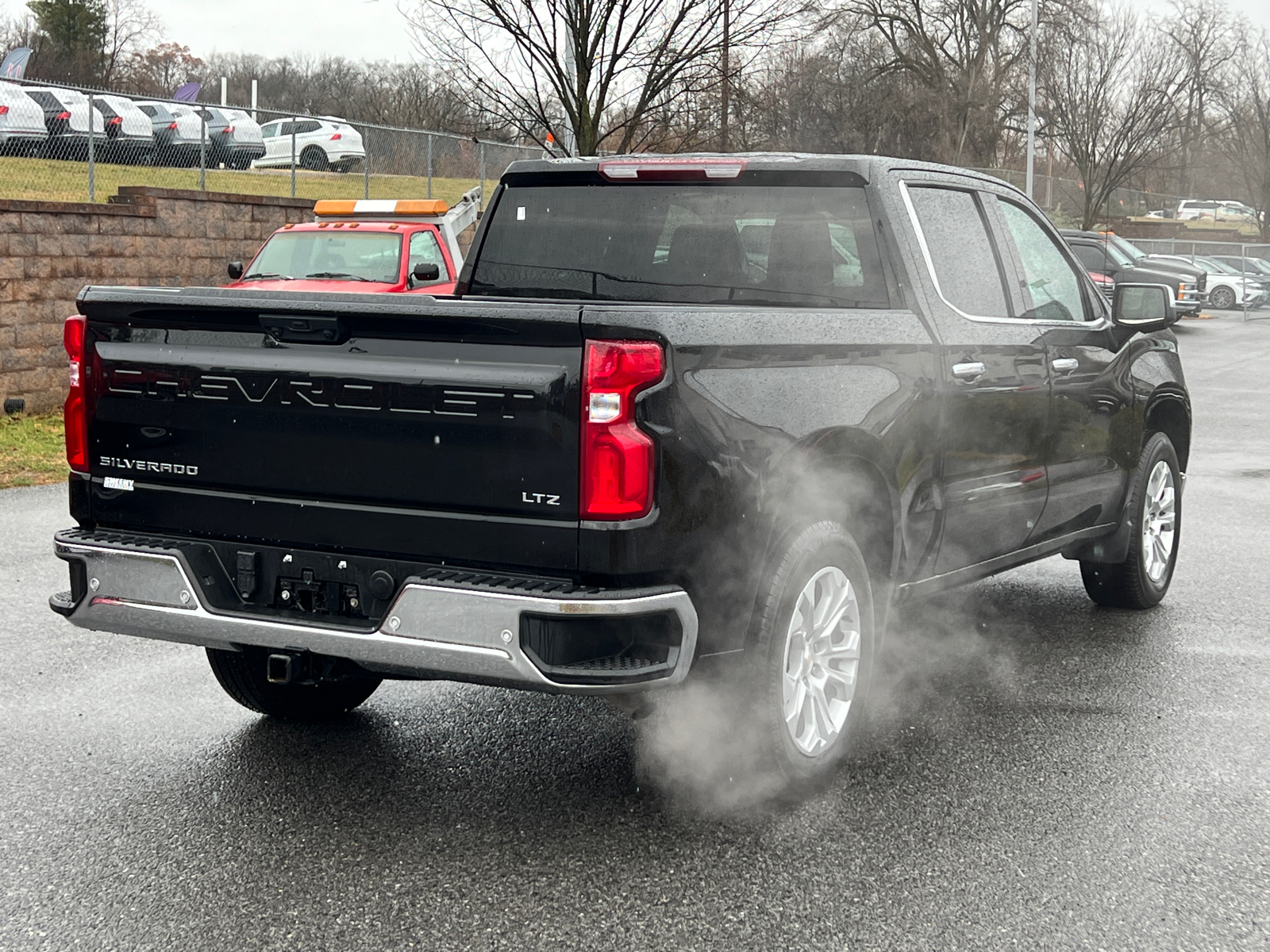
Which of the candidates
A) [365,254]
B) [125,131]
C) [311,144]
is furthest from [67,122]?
[311,144]

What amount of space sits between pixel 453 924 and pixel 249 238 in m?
15.8

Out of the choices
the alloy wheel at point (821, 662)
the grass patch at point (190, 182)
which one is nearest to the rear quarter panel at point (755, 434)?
the alloy wheel at point (821, 662)

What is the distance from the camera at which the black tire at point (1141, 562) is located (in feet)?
21.9

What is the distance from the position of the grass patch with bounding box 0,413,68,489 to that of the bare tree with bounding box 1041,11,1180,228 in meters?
33.2

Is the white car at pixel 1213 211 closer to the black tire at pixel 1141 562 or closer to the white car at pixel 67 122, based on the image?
the white car at pixel 67 122

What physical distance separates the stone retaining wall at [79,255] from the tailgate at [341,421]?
10.5 metres

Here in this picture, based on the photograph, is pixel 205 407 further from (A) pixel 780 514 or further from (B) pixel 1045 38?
(B) pixel 1045 38

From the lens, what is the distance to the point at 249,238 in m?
18.1

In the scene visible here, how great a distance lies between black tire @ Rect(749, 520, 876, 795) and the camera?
13.3 ft

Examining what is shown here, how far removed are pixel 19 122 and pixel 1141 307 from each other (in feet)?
41.1

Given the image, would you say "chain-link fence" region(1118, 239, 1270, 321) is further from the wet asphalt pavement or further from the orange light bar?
the wet asphalt pavement

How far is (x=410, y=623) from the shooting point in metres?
3.70

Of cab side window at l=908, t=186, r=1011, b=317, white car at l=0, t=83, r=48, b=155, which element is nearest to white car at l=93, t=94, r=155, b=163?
white car at l=0, t=83, r=48, b=155

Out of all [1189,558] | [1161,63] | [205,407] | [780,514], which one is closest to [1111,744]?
[780,514]
